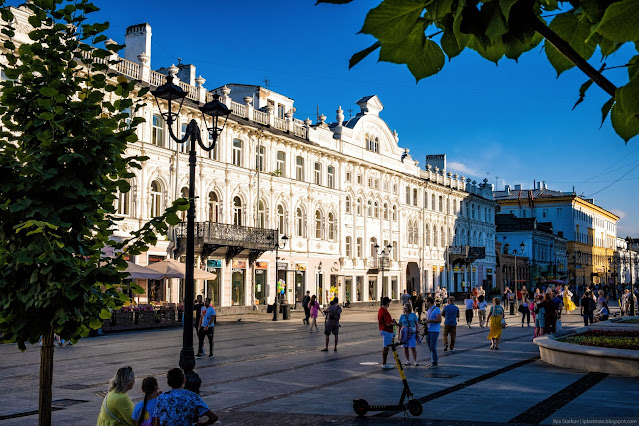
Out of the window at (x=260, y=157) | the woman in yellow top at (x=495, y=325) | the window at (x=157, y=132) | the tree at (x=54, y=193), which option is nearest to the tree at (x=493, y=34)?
the tree at (x=54, y=193)

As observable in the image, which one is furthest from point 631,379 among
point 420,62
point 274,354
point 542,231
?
point 542,231

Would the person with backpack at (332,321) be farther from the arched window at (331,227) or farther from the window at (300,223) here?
the arched window at (331,227)

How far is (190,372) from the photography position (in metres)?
10.4

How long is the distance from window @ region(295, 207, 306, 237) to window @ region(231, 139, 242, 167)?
693 centimetres

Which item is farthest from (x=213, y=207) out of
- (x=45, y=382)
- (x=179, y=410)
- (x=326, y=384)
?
(x=179, y=410)

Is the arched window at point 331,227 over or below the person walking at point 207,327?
over

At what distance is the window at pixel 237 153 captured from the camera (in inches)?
1634

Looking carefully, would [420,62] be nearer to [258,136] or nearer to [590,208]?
[258,136]

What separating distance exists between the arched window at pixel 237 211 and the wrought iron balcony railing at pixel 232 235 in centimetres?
128

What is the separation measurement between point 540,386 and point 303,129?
3666cm

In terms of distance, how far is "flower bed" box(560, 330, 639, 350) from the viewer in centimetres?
1595

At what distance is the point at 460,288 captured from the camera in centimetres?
7169

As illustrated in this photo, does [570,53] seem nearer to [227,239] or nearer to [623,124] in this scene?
[623,124]

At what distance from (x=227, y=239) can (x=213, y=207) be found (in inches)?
98.1
